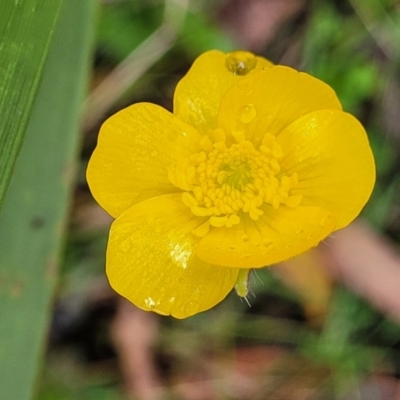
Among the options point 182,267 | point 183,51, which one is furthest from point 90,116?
point 182,267

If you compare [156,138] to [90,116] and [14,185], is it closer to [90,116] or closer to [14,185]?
[14,185]

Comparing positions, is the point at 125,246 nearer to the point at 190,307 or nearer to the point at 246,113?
the point at 190,307

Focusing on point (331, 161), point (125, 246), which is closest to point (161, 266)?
point (125, 246)

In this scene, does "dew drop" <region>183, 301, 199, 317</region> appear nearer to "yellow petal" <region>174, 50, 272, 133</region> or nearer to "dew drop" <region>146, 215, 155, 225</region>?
"dew drop" <region>146, 215, 155, 225</region>

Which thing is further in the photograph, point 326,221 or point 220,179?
point 220,179

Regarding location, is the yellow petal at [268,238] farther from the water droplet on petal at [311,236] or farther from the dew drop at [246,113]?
the dew drop at [246,113]

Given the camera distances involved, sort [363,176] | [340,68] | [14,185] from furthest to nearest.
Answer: [340,68] → [14,185] → [363,176]

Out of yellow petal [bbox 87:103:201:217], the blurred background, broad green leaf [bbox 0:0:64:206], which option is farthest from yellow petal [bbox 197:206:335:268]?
the blurred background
